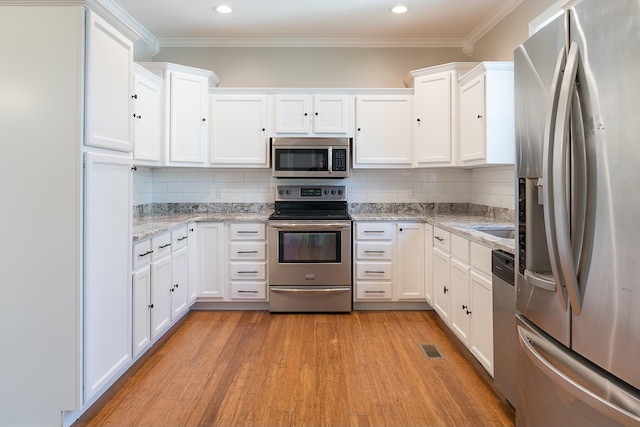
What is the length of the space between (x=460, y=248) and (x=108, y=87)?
2331 mm

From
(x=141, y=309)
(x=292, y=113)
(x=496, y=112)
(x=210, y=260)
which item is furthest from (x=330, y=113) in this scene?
(x=141, y=309)

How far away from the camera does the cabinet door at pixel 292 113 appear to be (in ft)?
11.9

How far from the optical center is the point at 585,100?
1036 mm

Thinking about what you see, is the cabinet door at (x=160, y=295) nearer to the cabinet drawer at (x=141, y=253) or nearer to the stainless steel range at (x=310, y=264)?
the cabinet drawer at (x=141, y=253)

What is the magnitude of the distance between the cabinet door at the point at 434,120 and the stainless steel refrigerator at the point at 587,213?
2093 millimetres

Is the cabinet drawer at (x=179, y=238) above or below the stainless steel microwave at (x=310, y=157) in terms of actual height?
below

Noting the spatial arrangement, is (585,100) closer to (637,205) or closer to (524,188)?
(637,205)

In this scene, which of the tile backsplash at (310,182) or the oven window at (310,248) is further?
the tile backsplash at (310,182)

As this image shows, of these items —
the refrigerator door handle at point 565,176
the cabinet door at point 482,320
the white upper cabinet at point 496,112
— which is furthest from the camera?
the white upper cabinet at point 496,112

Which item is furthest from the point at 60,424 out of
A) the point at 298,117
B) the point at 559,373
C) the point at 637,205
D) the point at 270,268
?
the point at 298,117

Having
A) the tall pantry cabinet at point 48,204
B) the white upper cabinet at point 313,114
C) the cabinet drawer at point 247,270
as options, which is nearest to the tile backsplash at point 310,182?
the white upper cabinet at point 313,114

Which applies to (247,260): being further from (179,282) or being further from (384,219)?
(384,219)

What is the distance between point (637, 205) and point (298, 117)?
119 inches

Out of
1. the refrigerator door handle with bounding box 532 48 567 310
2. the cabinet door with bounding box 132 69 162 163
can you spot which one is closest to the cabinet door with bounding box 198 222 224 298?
the cabinet door with bounding box 132 69 162 163
